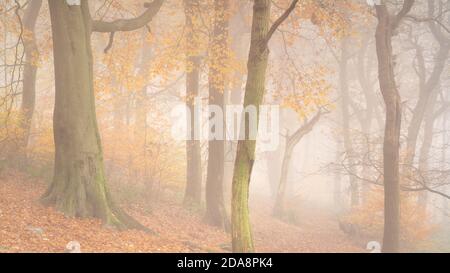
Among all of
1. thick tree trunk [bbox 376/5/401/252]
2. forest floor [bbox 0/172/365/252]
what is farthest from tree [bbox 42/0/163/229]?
thick tree trunk [bbox 376/5/401/252]

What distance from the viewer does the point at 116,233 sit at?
9.36 m

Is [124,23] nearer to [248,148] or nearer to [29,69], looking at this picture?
[248,148]

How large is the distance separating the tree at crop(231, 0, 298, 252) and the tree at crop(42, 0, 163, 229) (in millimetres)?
3409

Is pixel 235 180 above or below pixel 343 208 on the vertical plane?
above

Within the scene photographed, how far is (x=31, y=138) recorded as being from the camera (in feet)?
50.5

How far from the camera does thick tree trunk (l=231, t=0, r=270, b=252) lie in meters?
7.93

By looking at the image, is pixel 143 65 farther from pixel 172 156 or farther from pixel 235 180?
pixel 235 180

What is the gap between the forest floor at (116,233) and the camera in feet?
26.3

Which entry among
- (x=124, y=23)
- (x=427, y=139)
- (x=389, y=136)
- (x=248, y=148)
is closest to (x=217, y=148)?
(x=124, y=23)

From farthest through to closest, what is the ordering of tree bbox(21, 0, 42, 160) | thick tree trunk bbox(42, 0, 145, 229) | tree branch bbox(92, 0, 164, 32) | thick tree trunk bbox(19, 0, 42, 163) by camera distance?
tree bbox(21, 0, 42, 160) → thick tree trunk bbox(19, 0, 42, 163) → tree branch bbox(92, 0, 164, 32) → thick tree trunk bbox(42, 0, 145, 229)

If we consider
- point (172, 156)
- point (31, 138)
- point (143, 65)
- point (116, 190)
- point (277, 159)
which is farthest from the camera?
point (277, 159)

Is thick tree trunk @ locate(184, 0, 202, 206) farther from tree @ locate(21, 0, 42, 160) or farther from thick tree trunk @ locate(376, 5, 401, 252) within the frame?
thick tree trunk @ locate(376, 5, 401, 252)

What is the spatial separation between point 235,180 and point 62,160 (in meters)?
4.46
